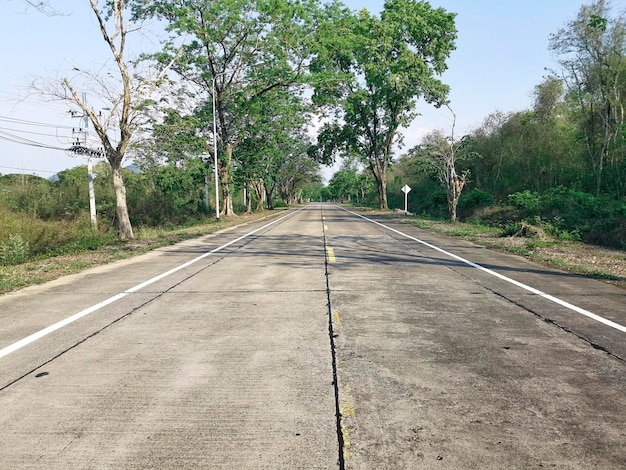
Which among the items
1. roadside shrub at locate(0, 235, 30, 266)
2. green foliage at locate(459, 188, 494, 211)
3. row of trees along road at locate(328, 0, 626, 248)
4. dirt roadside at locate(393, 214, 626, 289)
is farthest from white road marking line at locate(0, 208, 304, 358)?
green foliage at locate(459, 188, 494, 211)

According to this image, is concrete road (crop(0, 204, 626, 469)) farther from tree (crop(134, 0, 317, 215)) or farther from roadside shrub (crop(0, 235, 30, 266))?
tree (crop(134, 0, 317, 215))

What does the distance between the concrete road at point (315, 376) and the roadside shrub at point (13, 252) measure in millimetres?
4914

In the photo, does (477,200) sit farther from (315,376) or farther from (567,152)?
(315,376)

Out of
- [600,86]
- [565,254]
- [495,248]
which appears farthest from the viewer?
[600,86]

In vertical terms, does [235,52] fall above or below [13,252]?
above

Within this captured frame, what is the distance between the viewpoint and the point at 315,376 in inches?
156

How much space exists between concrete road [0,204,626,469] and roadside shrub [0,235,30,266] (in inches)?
193

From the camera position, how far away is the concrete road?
9.29 ft

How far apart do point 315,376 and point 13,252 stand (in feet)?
37.0

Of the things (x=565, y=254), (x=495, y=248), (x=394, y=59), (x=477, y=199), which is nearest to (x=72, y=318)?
(x=495, y=248)

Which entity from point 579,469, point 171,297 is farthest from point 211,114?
point 579,469

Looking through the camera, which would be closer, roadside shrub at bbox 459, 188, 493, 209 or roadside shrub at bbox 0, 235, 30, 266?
roadside shrub at bbox 0, 235, 30, 266

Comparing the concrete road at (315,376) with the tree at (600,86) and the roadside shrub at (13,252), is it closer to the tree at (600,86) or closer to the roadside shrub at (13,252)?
the roadside shrub at (13,252)

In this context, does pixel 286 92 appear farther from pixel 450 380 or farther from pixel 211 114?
pixel 450 380
